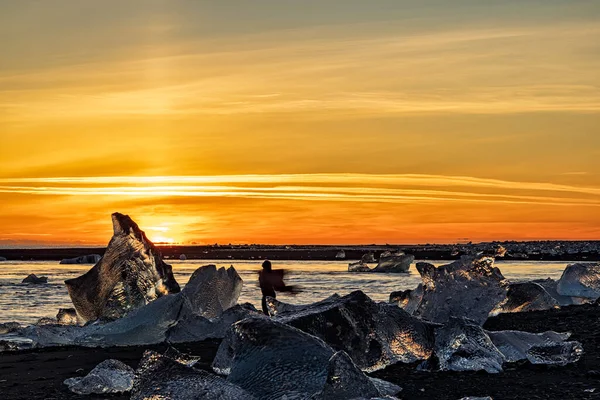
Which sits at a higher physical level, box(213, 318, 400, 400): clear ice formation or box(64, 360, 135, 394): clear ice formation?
box(213, 318, 400, 400): clear ice formation

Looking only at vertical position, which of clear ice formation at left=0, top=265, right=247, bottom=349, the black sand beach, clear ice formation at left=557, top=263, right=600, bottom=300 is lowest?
the black sand beach

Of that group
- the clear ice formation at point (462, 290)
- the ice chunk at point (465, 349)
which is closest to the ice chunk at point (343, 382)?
the ice chunk at point (465, 349)

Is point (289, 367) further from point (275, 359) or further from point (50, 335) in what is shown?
point (50, 335)

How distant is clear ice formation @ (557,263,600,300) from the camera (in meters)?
15.9

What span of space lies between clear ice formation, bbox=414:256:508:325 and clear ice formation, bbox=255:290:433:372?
213 centimetres

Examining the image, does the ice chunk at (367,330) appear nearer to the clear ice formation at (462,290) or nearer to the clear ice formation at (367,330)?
the clear ice formation at (367,330)

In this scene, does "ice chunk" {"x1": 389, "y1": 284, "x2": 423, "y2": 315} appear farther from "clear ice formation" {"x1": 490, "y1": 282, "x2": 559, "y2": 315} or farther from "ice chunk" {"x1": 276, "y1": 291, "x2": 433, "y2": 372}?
"ice chunk" {"x1": 276, "y1": 291, "x2": 433, "y2": 372}

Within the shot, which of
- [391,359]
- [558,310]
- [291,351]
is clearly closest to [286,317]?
[391,359]

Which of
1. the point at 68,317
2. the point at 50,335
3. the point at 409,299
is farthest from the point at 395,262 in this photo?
the point at 50,335

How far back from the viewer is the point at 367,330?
8.20 metres

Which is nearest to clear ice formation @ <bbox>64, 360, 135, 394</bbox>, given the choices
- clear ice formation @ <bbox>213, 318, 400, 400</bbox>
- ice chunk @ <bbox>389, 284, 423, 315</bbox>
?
clear ice formation @ <bbox>213, 318, 400, 400</bbox>

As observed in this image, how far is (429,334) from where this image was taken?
28.2ft

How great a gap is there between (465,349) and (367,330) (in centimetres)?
106

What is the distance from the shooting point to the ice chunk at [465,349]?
7.64 metres
